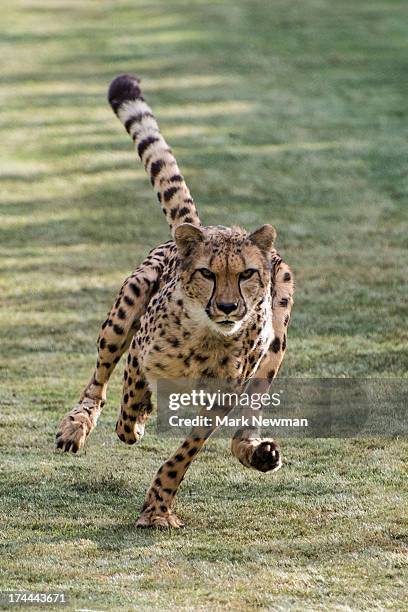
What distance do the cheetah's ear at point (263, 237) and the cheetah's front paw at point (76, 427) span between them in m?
1.18

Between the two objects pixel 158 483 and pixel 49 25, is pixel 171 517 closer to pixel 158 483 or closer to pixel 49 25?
pixel 158 483

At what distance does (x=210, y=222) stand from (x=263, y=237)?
581 cm

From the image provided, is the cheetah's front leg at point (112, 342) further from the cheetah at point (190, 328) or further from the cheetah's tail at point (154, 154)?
the cheetah's tail at point (154, 154)

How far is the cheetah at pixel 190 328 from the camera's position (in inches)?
208

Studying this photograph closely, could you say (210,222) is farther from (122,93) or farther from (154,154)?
(154,154)

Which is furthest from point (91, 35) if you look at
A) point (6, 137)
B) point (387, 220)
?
point (387, 220)

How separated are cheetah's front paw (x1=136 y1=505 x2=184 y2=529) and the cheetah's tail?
1.27 metres

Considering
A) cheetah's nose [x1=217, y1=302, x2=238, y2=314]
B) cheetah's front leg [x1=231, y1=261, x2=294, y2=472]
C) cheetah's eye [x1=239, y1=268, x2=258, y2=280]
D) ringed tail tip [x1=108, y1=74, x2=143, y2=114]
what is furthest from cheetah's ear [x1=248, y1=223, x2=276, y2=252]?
ringed tail tip [x1=108, y1=74, x2=143, y2=114]

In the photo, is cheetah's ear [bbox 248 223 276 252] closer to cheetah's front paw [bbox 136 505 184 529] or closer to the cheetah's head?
the cheetah's head

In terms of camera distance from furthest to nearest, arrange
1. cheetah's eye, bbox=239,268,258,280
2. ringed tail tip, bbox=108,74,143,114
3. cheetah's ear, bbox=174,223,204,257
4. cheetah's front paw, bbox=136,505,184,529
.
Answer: ringed tail tip, bbox=108,74,143,114
cheetah's front paw, bbox=136,505,184,529
cheetah's ear, bbox=174,223,204,257
cheetah's eye, bbox=239,268,258,280

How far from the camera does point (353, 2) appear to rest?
1861 cm

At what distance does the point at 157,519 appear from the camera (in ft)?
18.4

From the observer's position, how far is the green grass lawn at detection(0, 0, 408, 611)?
17.0 ft

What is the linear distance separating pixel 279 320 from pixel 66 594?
74.2 inches
